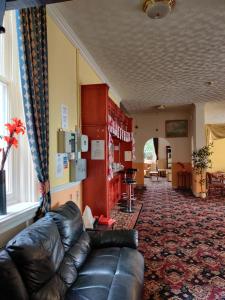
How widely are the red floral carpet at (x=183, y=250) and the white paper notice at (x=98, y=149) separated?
155cm

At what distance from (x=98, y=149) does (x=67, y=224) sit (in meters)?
1.72

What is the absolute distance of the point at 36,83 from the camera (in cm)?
225

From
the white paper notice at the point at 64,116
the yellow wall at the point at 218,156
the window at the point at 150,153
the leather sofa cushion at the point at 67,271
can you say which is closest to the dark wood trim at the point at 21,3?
the white paper notice at the point at 64,116

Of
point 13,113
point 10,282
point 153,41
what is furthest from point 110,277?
point 153,41

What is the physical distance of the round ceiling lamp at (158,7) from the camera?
258cm

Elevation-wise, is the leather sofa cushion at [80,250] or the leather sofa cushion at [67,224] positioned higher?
the leather sofa cushion at [67,224]

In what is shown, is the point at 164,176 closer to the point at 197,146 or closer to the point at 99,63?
the point at 197,146

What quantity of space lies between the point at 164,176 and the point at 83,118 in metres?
10.8

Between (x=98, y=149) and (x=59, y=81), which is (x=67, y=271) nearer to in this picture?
(x=98, y=149)

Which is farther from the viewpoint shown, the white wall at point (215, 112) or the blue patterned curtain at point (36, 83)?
the white wall at point (215, 112)

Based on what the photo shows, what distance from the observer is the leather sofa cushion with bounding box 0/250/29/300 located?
1.22m

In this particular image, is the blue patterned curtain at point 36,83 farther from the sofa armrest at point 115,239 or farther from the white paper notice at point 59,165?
the sofa armrest at point 115,239

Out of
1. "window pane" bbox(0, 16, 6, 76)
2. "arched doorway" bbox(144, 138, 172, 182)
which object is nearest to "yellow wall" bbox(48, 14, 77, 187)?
"window pane" bbox(0, 16, 6, 76)

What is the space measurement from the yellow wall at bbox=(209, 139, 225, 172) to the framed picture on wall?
3.33 meters
